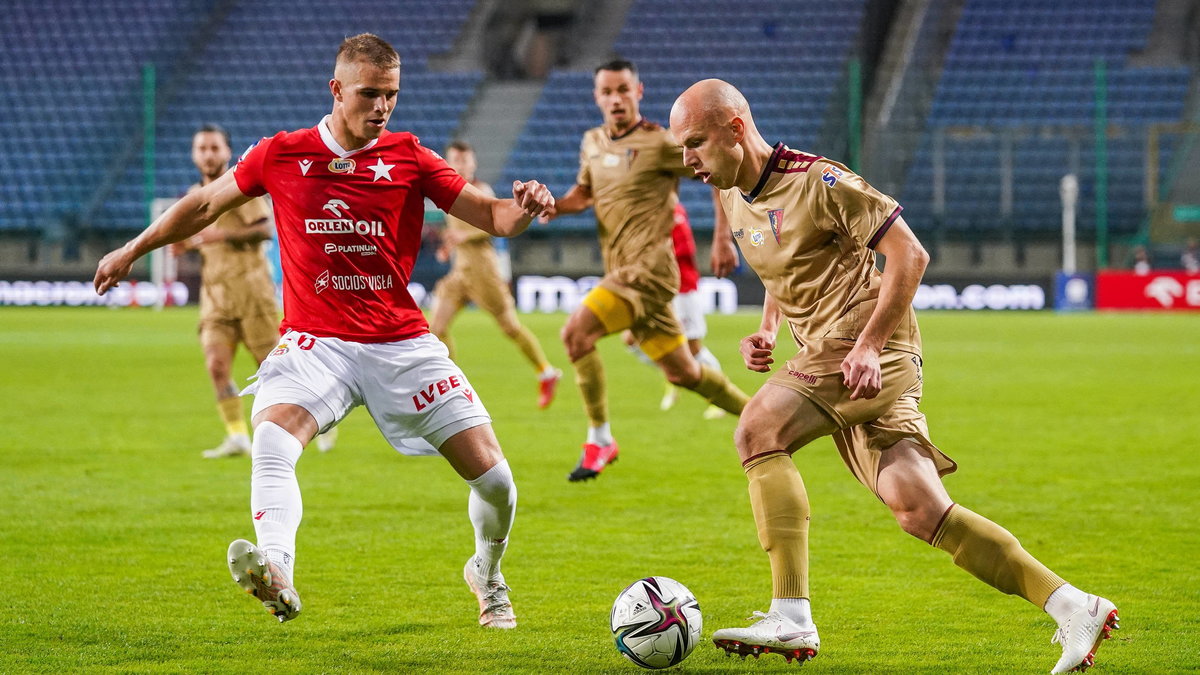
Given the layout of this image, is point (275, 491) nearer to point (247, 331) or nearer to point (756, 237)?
point (756, 237)

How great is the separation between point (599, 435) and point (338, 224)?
4.24m

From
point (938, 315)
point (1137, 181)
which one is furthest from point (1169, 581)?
point (1137, 181)

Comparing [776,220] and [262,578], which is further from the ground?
[776,220]

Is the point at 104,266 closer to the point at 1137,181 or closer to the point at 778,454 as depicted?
the point at 778,454

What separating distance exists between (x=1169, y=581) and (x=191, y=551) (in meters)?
4.02

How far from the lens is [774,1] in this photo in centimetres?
3650

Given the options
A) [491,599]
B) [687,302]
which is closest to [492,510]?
[491,599]

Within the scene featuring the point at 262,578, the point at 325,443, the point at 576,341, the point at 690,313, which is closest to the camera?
the point at 262,578

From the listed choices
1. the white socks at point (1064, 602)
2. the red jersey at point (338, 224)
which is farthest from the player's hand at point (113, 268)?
the white socks at point (1064, 602)

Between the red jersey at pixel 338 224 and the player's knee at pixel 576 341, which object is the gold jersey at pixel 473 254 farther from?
the red jersey at pixel 338 224

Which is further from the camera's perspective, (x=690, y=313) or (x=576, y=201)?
(x=690, y=313)

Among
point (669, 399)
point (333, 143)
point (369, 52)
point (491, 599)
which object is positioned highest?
point (369, 52)

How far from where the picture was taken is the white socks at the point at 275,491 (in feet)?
14.3

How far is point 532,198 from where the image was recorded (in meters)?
4.68
